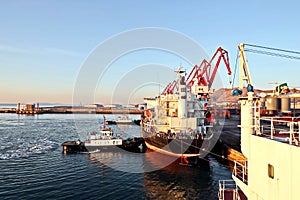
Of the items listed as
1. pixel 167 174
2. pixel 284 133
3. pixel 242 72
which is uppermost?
pixel 242 72

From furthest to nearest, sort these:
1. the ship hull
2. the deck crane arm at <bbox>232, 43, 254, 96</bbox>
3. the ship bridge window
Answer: the ship hull < the deck crane arm at <bbox>232, 43, 254, 96</bbox> < the ship bridge window

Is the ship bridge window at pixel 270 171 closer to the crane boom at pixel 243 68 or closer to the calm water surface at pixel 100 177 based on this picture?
the crane boom at pixel 243 68

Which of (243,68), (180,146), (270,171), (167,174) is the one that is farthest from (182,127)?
(270,171)

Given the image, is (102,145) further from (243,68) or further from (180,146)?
(243,68)

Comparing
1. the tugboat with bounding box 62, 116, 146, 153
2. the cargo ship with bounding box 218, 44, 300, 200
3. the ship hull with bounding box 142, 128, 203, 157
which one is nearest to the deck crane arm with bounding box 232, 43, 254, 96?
the cargo ship with bounding box 218, 44, 300, 200

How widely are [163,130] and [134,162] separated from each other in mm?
12114

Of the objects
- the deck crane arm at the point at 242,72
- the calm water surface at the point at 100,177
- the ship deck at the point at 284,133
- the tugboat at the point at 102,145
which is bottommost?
the calm water surface at the point at 100,177

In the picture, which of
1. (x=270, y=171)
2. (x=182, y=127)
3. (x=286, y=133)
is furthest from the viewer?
(x=182, y=127)

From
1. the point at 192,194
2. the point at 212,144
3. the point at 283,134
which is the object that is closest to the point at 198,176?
the point at 192,194

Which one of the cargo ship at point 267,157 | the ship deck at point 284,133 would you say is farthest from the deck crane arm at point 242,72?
the ship deck at point 284,133

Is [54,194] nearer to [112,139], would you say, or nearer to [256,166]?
[256,166]

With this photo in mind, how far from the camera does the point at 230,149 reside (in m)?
34.3

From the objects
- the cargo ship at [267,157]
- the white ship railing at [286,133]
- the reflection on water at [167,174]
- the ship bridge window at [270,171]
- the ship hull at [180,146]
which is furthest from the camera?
the ship hull at [180,146]

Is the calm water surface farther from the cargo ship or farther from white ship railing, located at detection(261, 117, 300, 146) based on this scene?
white ship railing, located at detection(261, 117, 300, 146)
